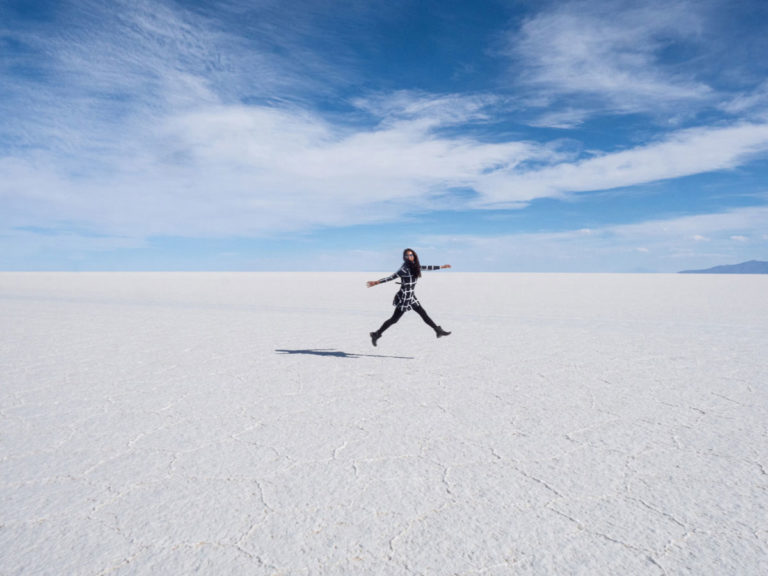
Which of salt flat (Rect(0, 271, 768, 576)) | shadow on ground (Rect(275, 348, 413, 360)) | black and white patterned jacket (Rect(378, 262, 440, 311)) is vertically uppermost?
black and white patterned jacket (Rect(378, 262, 440, 311))

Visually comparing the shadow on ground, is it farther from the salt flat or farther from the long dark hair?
the long dark hair

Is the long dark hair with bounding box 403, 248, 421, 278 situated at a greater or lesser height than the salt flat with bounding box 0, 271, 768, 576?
greater

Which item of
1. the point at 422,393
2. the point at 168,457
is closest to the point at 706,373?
the point at 422,393

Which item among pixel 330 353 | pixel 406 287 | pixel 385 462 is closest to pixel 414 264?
pixel 406 287

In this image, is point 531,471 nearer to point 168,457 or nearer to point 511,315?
point 168,457

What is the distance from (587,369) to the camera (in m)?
5.40

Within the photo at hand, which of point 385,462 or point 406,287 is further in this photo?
point 406,287

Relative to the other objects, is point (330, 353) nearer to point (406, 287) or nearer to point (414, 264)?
point (406, 287)

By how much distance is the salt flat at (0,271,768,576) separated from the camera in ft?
6.79

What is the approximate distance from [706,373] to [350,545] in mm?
4697

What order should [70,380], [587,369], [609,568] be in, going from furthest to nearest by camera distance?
1. [587,369]
2. [70,380]
3. [609,568]

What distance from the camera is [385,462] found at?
2.95 metres

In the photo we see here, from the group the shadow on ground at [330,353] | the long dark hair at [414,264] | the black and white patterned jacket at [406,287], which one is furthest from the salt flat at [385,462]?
the long dark hair at [414,264]

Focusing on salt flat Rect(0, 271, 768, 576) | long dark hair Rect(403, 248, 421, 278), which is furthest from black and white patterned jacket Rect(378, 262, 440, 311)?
salt flat Rect(0, 271, 768, 576)
